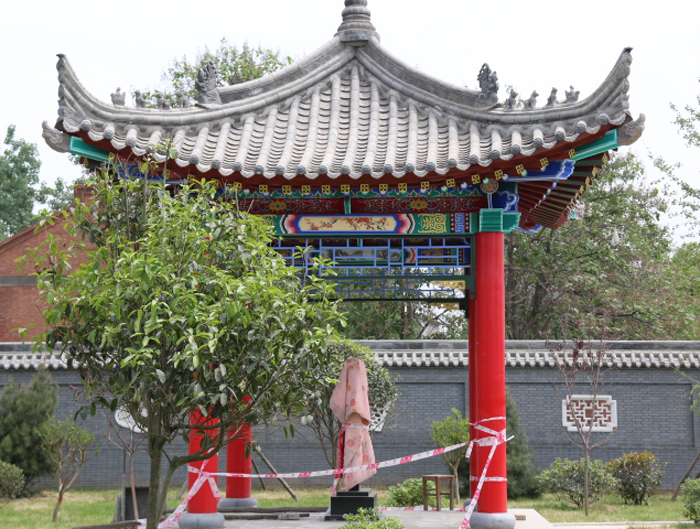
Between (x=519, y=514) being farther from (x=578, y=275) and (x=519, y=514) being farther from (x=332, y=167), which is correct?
(x=578, y=275)

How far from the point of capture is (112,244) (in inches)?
235

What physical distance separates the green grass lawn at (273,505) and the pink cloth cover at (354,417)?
5383 mm

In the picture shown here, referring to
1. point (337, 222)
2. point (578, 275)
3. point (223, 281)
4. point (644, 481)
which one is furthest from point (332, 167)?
point (578, 275)

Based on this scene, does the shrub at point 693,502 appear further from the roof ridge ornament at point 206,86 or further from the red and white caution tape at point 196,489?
the roof ridge ornament at point 206,86

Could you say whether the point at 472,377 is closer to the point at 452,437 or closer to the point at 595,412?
the point at 452,437

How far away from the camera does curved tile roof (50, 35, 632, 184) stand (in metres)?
7.93

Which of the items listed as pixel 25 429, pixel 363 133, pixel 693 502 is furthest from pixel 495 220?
pixel 25 429

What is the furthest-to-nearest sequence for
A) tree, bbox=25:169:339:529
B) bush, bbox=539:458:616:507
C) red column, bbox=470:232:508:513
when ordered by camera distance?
bush, bbox=539:458:616:507
red column, bbox=470:232:508:513
tree, bbox=25:169:339:529

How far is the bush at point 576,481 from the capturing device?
1542 cm

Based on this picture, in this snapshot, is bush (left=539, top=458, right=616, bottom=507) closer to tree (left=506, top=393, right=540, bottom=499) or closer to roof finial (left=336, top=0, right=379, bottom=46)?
tree (left=506, top=393, right=540, bottom=499)

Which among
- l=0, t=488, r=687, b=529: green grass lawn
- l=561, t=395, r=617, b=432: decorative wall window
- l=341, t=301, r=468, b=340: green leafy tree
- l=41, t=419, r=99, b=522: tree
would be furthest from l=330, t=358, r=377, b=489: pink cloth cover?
l=341, t=301, r=468, b=340: green leafy tree

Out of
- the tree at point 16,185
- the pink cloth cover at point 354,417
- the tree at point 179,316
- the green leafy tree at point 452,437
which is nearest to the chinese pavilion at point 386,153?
the pink cloth cover at point 354,417

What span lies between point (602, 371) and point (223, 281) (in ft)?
46.2

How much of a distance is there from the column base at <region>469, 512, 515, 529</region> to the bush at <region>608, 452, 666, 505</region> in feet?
28.3
